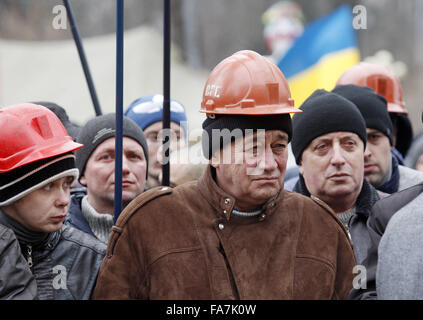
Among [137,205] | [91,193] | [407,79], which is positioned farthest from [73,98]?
[407,79]

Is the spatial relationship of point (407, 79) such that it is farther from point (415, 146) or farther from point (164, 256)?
point (164, 256)

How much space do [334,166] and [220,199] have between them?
3.53ft

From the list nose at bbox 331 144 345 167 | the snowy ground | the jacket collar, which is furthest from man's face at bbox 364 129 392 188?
the snowy ground

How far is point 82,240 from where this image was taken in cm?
317

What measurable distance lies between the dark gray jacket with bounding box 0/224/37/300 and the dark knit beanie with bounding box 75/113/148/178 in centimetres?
124

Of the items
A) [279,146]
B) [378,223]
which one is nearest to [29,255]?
[279,146]

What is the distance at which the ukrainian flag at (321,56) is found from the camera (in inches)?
299

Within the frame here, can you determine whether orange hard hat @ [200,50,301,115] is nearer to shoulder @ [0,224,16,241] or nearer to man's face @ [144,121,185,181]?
shoulder @ [0,224,16,241]

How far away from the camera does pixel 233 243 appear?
278 cm

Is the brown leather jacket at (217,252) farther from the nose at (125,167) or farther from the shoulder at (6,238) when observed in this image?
the nose at (125,167)

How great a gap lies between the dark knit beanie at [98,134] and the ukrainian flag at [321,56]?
357 cm

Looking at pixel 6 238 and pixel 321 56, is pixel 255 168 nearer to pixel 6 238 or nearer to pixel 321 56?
pixel 6 238

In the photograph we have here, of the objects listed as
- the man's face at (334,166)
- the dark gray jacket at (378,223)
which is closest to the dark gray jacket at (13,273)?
the dark gray jacket at (378,223)

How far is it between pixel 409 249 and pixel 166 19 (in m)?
1.51
